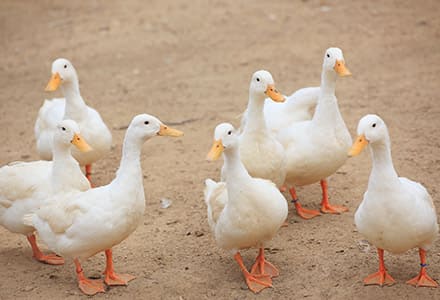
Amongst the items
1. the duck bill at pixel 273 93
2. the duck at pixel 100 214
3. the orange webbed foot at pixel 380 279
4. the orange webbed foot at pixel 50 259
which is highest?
the duck bill at pixel 273 93

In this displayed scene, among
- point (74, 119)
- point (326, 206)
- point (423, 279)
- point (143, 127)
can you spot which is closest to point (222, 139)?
point (143, 127)

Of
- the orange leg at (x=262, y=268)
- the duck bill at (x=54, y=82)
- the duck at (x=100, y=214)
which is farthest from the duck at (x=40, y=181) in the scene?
the orange leg at (x=262, y=268)

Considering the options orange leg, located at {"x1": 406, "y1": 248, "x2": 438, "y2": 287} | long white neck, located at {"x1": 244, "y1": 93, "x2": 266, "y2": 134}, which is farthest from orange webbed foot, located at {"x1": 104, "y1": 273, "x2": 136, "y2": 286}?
orange leg, located at {"x1": 406, "y1": 248, "x2": 438, "y2": 287}

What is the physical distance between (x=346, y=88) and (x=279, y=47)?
5.87ft

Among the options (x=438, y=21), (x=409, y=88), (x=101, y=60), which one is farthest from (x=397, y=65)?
(x=101, y=60)

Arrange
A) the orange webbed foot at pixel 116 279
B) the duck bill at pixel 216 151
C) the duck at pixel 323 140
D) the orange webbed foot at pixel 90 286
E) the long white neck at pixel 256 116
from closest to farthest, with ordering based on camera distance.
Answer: the duck bill at pixel 216 151, the orange webbed foot at pixel 90 286, the orange webbed foot at pixel 116 279, the long white neck at pixel 256 116, the duck at pixel 323 140

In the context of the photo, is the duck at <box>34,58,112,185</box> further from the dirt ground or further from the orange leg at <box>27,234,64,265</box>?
the orange leg at <box>27,234,64,265</box>

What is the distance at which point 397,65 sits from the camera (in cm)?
1003

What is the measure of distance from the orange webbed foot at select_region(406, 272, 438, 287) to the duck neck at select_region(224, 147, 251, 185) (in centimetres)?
148

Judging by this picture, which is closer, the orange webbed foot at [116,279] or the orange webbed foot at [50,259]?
the orange webbed foot at [116,279]

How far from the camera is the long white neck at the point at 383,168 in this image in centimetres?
500

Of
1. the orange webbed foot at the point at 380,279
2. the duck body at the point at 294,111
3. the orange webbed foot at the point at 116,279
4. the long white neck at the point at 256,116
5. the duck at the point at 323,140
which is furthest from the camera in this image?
the duck body at the point at 294,111

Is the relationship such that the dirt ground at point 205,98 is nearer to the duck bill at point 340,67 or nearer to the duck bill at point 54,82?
the duck bill at point 54,82

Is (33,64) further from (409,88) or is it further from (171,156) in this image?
(409,88)
